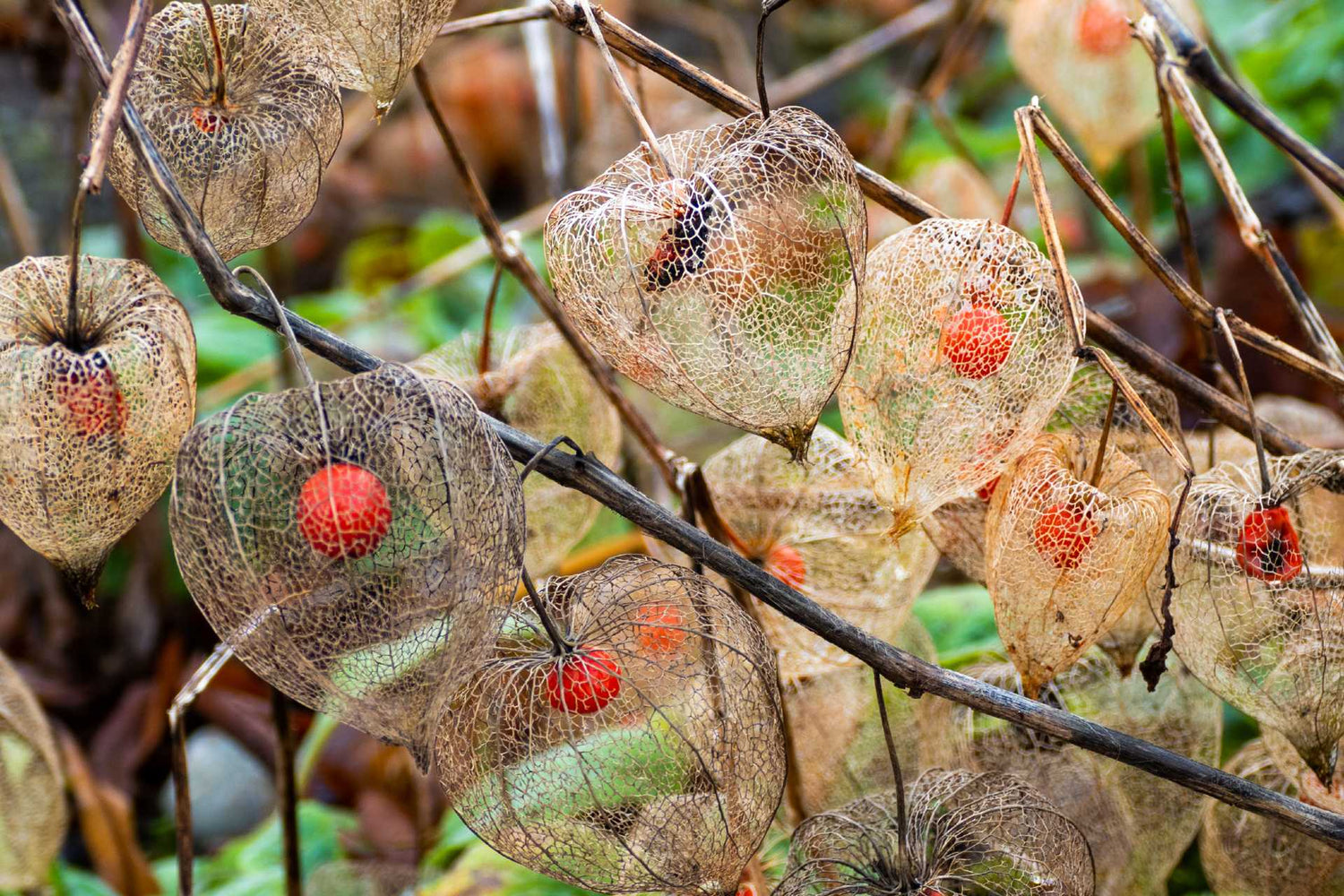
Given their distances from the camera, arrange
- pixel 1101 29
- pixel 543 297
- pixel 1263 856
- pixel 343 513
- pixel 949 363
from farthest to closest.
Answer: pixel 1101 29 < pixel 543 297 < pixel 1263 856 < pixel 949 363 < pixel 343 513

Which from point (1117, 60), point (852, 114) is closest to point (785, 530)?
point (1117, 60)

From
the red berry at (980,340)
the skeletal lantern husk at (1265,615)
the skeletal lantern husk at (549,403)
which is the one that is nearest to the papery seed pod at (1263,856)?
the skeletal lantern husk at (1265,615)

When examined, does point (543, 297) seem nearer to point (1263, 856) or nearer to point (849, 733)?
point (849, 733)

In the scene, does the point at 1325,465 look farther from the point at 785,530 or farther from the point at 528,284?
the point at 528,284

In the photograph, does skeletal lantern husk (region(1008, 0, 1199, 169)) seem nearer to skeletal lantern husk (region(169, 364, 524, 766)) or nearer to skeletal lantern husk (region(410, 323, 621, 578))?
skeletal lantern husk (region(410, 323, 621, 578))

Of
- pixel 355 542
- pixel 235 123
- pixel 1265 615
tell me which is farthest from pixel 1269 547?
pixel 235 123

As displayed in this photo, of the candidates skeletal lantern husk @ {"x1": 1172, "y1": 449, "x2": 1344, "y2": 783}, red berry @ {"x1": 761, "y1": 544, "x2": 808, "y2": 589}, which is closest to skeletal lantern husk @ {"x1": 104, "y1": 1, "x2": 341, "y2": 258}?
red berry @ {"x1": 761, "y1": 544, "x2": 808, "y2": 589}
